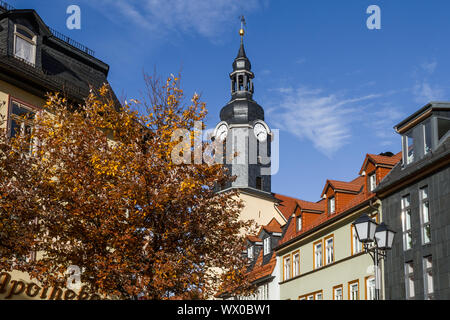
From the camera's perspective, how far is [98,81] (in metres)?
32.5

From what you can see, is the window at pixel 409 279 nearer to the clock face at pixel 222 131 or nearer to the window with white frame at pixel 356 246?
the window with white frame at pixel 356 246

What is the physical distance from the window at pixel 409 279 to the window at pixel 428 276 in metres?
1.25

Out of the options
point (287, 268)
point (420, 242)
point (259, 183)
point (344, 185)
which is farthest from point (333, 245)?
point (259, 183)

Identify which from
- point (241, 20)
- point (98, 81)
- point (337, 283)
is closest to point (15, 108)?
point (98, 81)

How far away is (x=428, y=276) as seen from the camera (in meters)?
32.6

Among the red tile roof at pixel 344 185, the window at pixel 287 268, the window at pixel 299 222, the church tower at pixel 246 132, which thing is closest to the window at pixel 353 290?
the red tile roof at pixel 344 185

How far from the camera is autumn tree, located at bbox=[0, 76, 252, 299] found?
1958 centimetres

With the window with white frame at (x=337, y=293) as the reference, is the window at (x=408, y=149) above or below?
above

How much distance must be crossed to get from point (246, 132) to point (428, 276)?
5274 centimetres

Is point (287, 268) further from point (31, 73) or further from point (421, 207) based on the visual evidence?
point (31, 73)

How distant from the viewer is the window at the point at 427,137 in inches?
1360

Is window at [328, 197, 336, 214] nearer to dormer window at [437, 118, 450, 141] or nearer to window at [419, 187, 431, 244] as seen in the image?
window at [419, 187, 431, 244]

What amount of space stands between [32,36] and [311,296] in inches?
932
